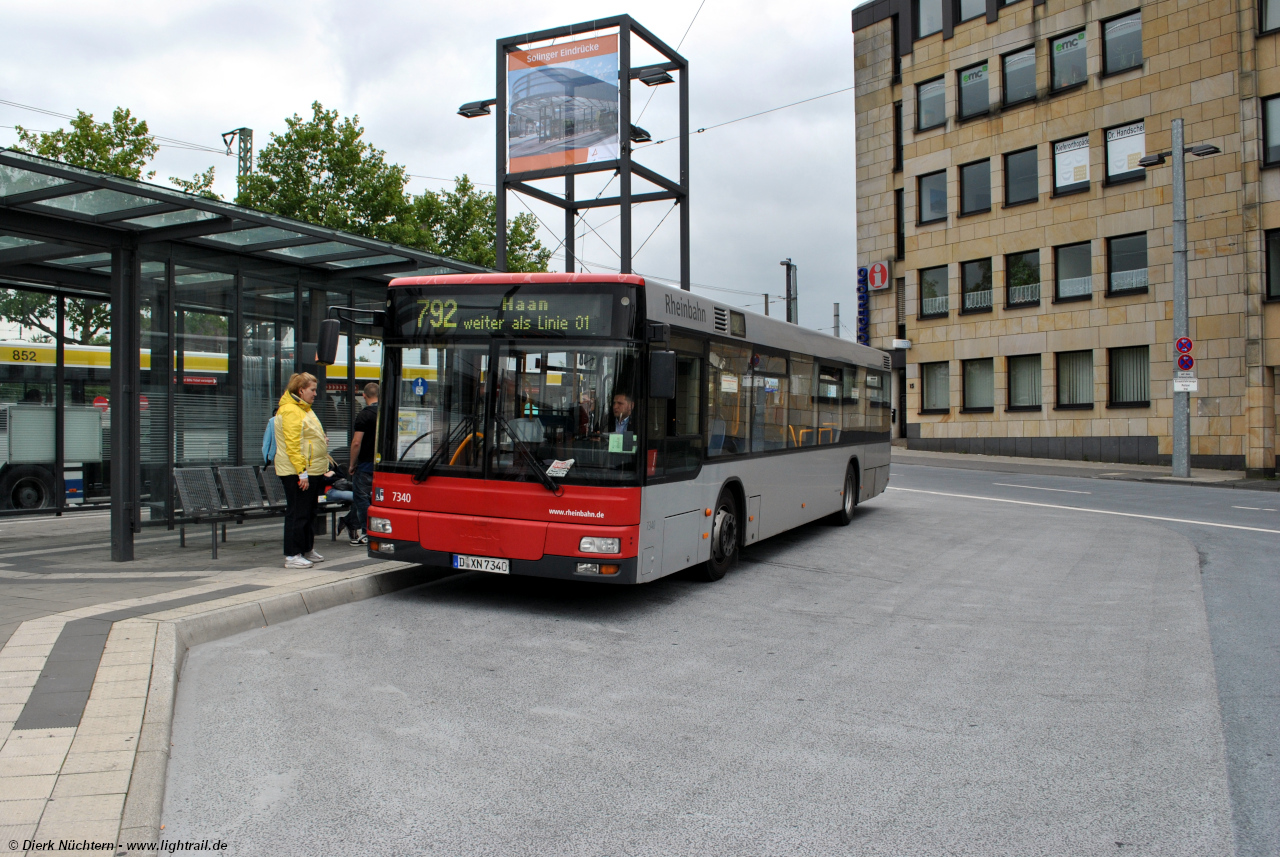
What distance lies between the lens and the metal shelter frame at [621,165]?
15.2m

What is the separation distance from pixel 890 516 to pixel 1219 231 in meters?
17.1

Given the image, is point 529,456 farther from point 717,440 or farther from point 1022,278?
point 1022,278

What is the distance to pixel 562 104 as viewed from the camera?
16.0m

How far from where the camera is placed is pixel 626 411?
7.57 metres

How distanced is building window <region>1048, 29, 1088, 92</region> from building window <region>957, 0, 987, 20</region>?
10.7 feet

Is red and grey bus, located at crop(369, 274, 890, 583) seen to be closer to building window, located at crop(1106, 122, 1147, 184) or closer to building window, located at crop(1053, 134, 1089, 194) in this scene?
building window, located at crop(1106, 122, 1147, 184)

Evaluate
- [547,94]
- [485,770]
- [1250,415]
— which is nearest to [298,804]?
[485,770]

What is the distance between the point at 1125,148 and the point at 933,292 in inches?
317

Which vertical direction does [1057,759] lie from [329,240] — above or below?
below

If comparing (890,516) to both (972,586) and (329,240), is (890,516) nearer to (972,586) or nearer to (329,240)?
(972,586)

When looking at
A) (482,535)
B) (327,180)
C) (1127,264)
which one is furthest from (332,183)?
(482,535)

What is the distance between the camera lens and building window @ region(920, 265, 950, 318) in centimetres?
3450

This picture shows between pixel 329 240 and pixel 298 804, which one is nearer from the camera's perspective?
pixel 298 804

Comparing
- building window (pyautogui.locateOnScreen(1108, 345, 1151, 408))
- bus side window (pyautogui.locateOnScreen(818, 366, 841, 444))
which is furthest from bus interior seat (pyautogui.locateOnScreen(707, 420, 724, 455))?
building window (pyautogui.locateOnScreen(1108, 345, 1151, 408))
